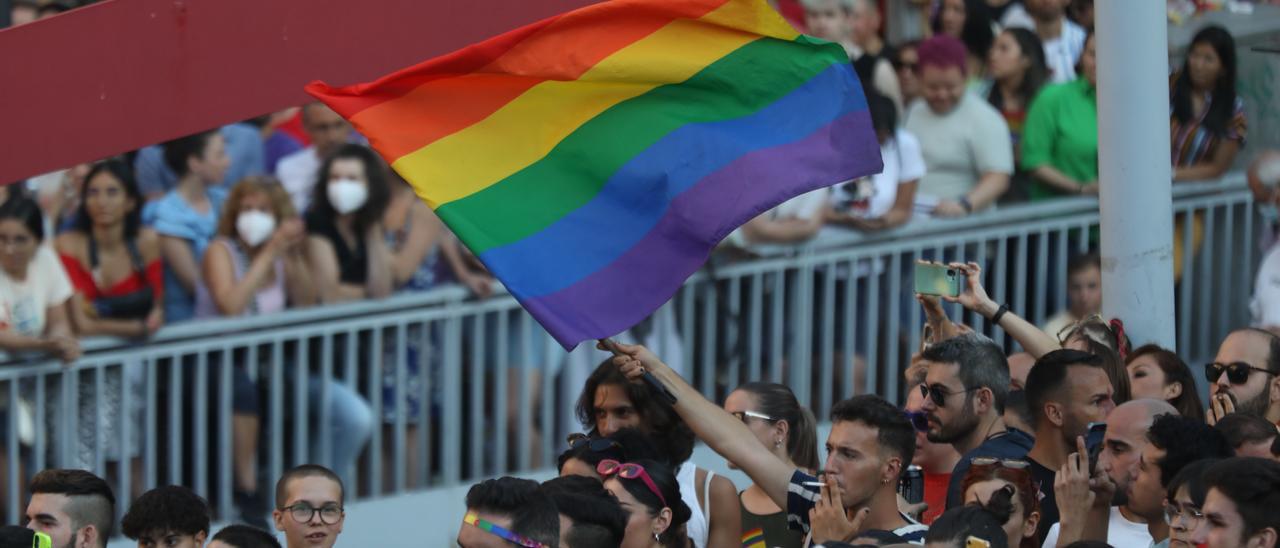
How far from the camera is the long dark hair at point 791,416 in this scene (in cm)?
782

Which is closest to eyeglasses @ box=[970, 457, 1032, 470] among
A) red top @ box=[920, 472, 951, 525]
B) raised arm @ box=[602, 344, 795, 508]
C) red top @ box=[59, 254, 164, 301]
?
raised arm @ box=[602, 344, 795, 508]

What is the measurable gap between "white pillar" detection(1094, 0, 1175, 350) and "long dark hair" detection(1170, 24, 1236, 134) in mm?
3436

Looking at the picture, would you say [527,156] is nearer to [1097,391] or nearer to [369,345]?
[1097,391]

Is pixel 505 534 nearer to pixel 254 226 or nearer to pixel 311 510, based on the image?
pixel 311 510

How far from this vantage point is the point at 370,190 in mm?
9641

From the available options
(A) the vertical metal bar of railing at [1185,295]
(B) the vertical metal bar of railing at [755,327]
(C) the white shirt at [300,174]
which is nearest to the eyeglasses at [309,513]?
(C) the white shirt at [300,174]

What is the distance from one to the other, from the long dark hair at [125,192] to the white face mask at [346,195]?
0.82 meters

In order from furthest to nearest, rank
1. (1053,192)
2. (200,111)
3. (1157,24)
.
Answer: (1053,192)
(1157,24)
(200,111)

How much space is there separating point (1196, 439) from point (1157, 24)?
1.84 meters

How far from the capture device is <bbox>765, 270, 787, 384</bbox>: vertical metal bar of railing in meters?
10.4

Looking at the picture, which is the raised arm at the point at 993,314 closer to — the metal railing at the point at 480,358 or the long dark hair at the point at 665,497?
the long dark hair at the point at 665,497

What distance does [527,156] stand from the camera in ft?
23.2

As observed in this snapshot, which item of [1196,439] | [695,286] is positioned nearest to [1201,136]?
[695,286]

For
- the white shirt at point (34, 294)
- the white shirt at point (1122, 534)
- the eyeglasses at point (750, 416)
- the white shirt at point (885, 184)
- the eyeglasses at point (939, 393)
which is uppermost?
the white shirt at point (885, 184)
